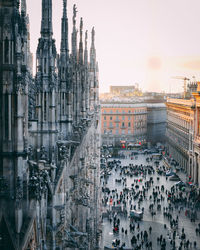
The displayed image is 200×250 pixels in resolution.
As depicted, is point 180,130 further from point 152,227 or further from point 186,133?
point 152,227

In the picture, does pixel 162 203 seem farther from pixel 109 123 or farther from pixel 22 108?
pixel 109 123

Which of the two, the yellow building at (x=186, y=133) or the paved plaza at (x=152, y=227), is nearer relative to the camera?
the paved plaza at (x=152, y=227)

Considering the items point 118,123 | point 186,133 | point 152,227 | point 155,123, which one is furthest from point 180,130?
point 152,227

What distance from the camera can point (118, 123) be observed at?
9750 centimetres

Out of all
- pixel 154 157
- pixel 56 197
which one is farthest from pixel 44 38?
pixel 154 157

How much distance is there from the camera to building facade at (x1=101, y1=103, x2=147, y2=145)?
96938 mm

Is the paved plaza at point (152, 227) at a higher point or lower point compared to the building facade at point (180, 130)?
lower

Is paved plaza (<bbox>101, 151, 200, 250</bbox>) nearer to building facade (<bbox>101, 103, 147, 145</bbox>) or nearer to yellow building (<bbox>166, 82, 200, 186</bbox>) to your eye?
yellow building (<bbox>166, 82, 200, 186</bbox>)

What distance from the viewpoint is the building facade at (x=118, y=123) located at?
96938 millimetres

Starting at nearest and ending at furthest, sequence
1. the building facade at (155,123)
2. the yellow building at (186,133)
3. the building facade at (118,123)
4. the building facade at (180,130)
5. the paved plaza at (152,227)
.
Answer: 1. the paved plaza at (152,227)
2. the yellow building at (186,133)
3. the building facade at (180,130)
4. the building facade at (118,123)
5. the building facade at (155,123)

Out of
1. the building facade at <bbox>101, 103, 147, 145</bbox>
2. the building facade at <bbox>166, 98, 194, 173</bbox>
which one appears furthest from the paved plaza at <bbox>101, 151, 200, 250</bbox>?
the building facade at <bbox>101, 103, 147, 145</bbox>

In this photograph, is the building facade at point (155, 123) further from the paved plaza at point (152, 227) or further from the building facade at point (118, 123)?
the paved plaza at point (152, 227)

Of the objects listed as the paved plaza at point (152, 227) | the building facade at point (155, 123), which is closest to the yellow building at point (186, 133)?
the paved plaza at point (152, 227)

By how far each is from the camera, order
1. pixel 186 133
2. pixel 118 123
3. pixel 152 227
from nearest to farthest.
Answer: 1. pixel 152 227
2. pixel 186 133
3. pixel 118 123
